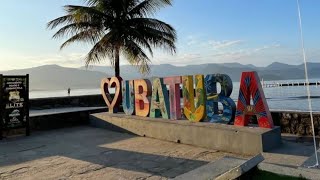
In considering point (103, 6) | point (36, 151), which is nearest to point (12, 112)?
point (36, 151)

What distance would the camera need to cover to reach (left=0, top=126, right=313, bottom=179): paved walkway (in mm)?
6609

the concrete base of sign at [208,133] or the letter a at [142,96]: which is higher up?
the letter a at [142,96]

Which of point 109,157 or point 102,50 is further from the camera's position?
point 102,50

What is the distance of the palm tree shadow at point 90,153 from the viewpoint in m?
6.94

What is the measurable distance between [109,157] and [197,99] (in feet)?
9.92

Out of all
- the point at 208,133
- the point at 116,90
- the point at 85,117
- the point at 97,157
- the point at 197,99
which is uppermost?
the point at 116,90

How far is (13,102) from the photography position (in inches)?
437

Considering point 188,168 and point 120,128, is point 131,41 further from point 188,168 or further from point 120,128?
point 188,168

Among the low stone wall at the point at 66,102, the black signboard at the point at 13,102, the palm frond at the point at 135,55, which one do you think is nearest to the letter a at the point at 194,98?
the black signboard at the point at 13,102

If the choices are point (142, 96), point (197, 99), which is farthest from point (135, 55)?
point (197, 99)

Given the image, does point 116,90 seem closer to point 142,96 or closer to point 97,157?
point 142,96

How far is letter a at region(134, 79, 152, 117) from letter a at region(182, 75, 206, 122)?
1778 millimetres

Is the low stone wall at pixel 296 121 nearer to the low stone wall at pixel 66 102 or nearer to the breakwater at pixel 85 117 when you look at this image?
the breakwater at pixel 85 117

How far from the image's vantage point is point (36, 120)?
12.8 meters
